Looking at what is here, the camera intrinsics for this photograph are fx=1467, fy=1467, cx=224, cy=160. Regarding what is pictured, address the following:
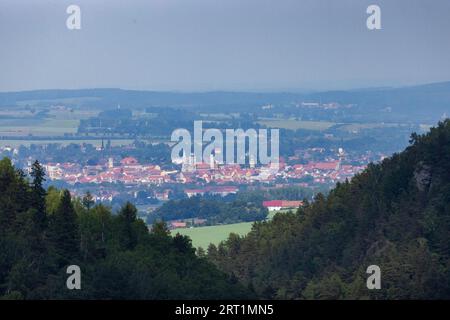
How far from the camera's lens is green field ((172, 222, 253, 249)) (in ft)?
248

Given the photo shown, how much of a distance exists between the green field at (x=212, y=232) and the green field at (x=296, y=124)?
109ft

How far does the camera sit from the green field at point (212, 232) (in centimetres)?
7556

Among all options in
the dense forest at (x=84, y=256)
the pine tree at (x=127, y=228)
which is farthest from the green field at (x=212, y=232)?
the dense forest at (x=84, y=256)

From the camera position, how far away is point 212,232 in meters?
80.2

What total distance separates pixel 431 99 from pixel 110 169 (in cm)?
3364

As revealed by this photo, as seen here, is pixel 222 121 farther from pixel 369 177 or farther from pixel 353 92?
pixel 369 177

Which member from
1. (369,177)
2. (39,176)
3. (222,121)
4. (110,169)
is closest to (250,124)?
(222,121)

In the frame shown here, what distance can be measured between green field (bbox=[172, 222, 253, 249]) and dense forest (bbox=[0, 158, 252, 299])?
25934mm

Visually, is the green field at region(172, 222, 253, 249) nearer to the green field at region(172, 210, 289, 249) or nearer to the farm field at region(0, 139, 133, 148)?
the green field at region(172, 210, 289, 249)

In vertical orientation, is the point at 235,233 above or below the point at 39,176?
below

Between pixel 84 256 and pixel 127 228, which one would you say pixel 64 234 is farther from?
pixel 127 228

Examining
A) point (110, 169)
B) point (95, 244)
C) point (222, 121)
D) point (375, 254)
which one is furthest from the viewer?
point (222, 121)

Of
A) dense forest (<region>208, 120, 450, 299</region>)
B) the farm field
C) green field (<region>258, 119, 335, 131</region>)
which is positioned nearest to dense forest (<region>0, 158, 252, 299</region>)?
dense forest (<region>208, 120, 450, 299</region>)

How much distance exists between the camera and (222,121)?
390 ft
